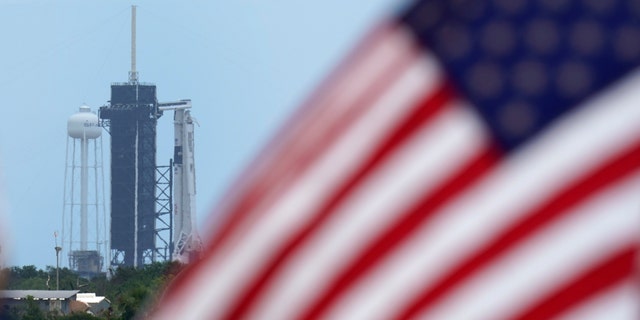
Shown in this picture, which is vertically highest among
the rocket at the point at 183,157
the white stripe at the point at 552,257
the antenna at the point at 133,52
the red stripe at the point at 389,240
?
the antenna at the point at 133,52

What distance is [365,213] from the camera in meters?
1.10

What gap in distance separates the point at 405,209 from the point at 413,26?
133 millimetres

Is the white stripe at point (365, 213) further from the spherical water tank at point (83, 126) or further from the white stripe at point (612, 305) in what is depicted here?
the spherical water tank at point (83, 126)

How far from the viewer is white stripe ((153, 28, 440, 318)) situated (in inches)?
42.4

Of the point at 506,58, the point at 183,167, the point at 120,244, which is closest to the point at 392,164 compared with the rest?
the point at 506,58

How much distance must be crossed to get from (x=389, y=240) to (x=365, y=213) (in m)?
0.03

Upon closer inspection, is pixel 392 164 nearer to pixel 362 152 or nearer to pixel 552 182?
pixel 362 152

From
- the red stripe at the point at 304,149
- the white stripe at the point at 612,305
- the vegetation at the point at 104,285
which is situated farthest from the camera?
the vegetation at the point at 104,285

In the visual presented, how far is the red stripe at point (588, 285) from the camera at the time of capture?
0.97m

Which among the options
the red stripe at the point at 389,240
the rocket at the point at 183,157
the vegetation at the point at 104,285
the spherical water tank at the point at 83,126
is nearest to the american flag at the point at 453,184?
the red stripe at the point at 389,240

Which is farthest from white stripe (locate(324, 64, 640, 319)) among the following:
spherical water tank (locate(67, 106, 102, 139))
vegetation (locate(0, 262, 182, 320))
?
spherical water tank (locate(67, 106, 102, 139))

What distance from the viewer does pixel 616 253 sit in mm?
973

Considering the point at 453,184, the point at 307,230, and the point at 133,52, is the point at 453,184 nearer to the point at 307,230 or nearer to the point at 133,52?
the point at 307,230

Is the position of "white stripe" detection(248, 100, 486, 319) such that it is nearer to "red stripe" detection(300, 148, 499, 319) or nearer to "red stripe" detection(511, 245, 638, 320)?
"red stripe" detection(300, 148, 499, 319)
